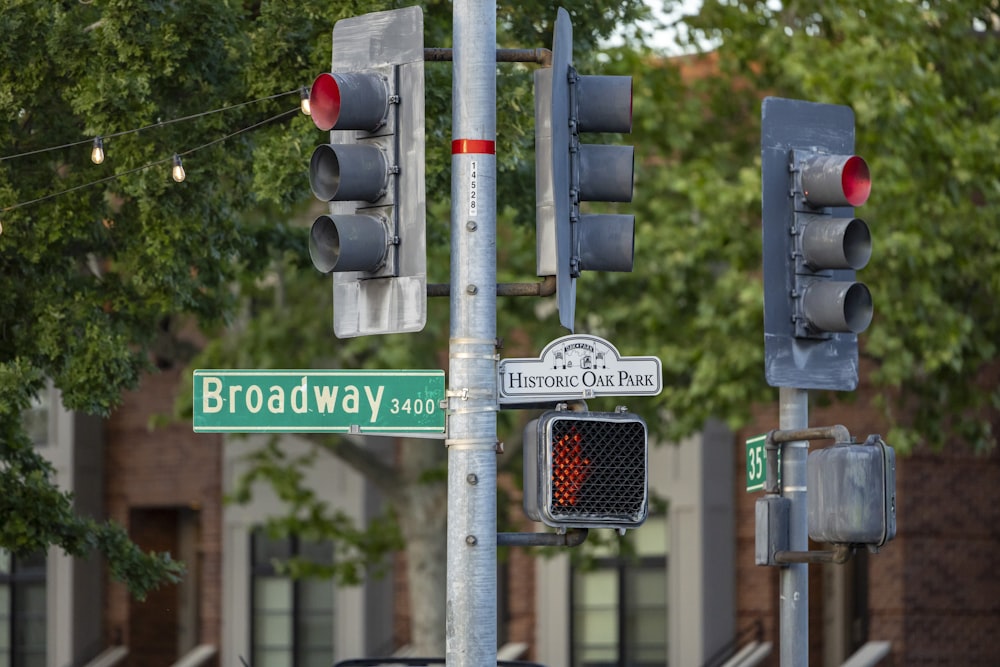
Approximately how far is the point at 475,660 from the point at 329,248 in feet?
5.41

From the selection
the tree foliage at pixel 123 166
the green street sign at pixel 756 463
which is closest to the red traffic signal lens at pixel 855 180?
the green street sign at pixel 756 463

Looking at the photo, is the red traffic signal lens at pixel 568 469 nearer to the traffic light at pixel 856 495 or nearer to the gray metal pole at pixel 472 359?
the gray metal pole at pixel 472 359

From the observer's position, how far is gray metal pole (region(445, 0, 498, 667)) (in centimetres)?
694

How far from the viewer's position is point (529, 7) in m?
13.3

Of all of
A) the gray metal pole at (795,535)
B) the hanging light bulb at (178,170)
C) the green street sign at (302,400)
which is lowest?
the gray metal pole at (795,535)

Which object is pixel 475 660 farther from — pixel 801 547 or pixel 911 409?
pixel 911 409

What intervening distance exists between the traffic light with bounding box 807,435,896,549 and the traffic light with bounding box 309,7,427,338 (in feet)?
6.48

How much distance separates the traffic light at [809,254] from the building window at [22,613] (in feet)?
77.0

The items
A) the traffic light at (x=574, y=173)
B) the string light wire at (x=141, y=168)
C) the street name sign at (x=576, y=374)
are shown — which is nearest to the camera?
the traffic light at (x=574, y=173)

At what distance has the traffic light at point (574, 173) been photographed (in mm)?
7043

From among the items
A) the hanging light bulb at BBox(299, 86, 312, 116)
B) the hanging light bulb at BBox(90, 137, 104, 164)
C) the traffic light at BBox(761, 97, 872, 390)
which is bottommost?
the traffic light at BBox(761, 97, 872, 390)

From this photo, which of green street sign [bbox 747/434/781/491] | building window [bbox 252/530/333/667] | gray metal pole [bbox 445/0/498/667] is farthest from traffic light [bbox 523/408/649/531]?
building window [bbox 252/530/333/667]

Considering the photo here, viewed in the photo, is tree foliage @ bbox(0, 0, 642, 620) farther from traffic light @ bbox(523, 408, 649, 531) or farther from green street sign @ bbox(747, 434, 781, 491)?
traffic light @ bbox(523, 408, 649, 531)

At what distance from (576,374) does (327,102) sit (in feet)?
4.74
